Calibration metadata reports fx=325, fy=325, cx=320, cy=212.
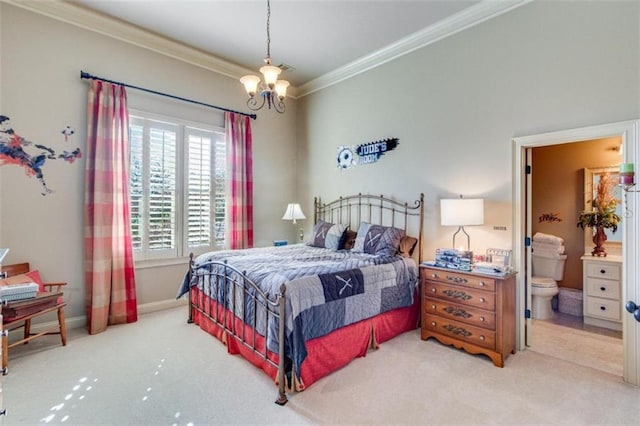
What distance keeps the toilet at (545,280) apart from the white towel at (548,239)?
0.16 metres

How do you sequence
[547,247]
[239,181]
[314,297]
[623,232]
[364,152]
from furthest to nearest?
[239,181]
[364,152]
[547,247]
[623,232]
[314,297]

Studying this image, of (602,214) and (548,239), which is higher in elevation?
(602,214)

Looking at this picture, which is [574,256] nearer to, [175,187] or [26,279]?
[175,187]

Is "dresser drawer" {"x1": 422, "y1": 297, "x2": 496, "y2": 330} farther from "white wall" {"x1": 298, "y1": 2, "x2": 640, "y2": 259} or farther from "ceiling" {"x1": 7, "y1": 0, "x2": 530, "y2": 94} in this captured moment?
"ceiling" {"x1": 7, "y1": 0, "x2": 530, "y2": 94}

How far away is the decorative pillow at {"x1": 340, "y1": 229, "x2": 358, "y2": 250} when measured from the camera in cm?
448

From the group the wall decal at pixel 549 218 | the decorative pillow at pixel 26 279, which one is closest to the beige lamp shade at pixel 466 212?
the wall decal at pixel 549 218

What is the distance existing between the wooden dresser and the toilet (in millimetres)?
1267

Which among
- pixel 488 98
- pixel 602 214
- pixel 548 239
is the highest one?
pixel 488 98

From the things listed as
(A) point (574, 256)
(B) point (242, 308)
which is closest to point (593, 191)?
(A) point (574, 256)

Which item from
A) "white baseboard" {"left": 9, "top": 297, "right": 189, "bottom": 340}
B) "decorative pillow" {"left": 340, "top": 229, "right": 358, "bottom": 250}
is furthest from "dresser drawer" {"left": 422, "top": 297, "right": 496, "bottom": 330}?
"white baseboard" {"left": 9, "top": 297, "right": 189, "bottom": 340}

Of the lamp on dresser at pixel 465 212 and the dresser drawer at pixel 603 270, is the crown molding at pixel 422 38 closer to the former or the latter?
the lamp on dresser at pixel 465 212

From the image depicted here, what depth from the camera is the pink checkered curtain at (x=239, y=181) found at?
495 cm

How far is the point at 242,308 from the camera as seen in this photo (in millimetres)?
2930

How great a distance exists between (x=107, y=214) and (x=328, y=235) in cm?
273
